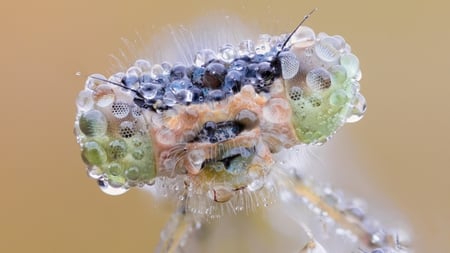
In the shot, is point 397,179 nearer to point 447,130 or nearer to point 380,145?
point 380,145

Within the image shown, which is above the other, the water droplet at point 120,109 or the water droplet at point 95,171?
the water droplet at point 120,109

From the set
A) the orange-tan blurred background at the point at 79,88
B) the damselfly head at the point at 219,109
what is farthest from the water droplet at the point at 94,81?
the orange-tan blurred background at the point at 79,88

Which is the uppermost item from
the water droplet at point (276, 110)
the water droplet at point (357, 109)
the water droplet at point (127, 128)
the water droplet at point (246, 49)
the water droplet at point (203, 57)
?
the water droplet at point (203, 57)

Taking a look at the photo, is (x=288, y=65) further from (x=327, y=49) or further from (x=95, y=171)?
(x=95, y=171)

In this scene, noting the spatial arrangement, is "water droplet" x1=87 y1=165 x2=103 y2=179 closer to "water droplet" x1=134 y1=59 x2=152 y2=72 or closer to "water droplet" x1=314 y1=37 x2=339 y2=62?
"water droplet" x1=134 y1=59 x2=152 y2=72

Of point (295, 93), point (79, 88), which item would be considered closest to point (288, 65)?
point (295, 93)

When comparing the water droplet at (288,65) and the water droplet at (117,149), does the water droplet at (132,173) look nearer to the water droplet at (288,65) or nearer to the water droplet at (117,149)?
the water droplet at (117,149)

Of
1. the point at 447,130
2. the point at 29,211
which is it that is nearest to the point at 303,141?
the point at 447,130
